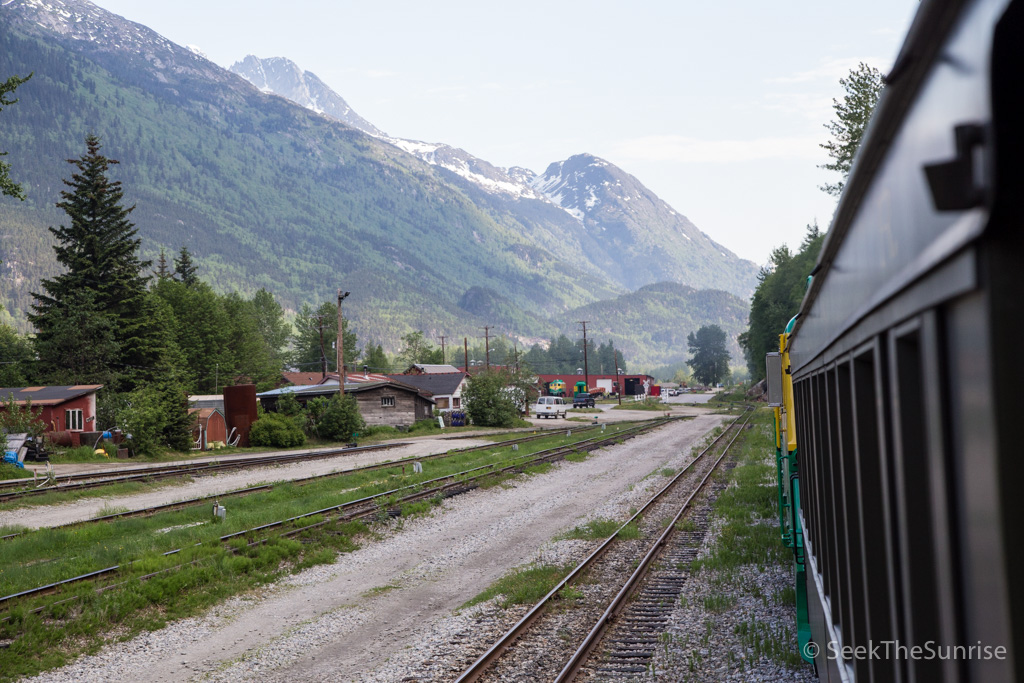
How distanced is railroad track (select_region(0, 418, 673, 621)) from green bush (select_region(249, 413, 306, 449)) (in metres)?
16.5

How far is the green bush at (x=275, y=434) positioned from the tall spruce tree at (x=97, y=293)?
17.0 m

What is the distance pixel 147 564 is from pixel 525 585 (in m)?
6.70

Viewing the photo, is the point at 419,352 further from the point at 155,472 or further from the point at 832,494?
the point at 832,494

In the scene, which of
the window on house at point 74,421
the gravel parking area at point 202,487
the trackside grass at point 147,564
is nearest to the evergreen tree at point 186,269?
the window on house at point 74,421

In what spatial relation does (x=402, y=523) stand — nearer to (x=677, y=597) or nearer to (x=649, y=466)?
(x=677, y=597)

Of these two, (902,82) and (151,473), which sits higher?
(902,82)

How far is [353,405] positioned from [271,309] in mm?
106526

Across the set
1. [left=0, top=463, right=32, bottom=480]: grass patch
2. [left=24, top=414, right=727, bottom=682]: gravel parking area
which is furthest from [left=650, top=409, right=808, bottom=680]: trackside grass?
[left=0, top=463, right=32, bottom=480]: grass patch

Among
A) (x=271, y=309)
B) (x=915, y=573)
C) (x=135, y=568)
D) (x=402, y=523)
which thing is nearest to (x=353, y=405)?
(x=402, y=523)

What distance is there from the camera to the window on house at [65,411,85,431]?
41.8 m

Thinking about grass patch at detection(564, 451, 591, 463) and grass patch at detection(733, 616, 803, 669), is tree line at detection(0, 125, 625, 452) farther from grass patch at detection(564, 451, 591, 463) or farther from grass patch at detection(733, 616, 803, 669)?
grass patch at detection(733, 616, 803, 669)

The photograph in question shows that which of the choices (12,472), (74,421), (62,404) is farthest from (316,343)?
(12,472)

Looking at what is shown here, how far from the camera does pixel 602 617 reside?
10.5m

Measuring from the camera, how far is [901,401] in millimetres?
2012
